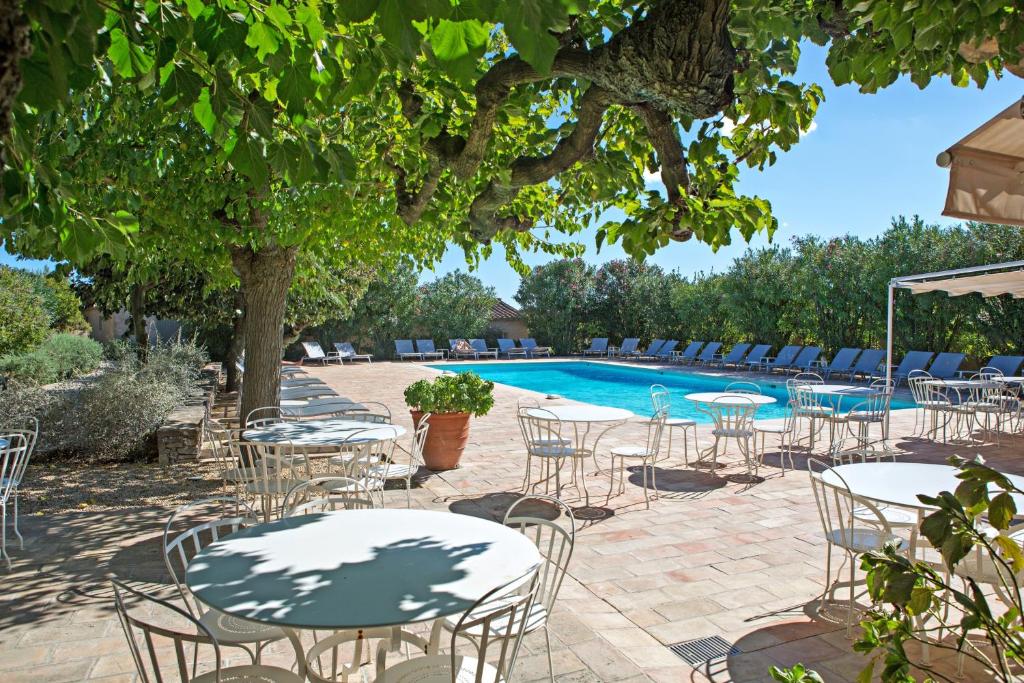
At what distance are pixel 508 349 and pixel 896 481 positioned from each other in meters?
23.9

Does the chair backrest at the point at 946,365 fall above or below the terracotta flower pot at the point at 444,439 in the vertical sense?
above

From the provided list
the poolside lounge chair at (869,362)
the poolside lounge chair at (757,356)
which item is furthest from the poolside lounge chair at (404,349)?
the poolside lounge chair at (869,362)

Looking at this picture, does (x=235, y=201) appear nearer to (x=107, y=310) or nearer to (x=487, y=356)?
(x=107, y=310)

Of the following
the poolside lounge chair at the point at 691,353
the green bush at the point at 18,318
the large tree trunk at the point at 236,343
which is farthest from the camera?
the poolside lounge chair at the point at 691,353

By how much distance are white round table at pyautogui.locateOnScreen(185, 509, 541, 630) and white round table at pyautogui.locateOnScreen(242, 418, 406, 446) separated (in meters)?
1.90

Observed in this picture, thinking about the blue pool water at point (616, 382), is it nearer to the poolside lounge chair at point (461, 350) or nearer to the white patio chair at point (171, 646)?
the poolside lounge chair at point (461, 350)

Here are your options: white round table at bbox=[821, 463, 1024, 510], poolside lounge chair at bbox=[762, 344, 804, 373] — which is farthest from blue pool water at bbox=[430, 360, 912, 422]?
white round table at bbox=[821, 463, 1024, 510]

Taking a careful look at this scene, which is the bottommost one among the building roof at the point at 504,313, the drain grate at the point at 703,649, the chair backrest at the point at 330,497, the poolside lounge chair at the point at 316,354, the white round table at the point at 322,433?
the drain grate at the point at 703,649

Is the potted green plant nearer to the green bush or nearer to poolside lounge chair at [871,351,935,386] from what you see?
the green bush

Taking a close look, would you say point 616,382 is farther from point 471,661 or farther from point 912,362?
point 471,661

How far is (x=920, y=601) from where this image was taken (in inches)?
48.6

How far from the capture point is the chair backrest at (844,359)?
16.9 m

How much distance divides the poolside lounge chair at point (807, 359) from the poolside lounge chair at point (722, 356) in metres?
1.64

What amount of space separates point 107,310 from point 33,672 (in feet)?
33.8
